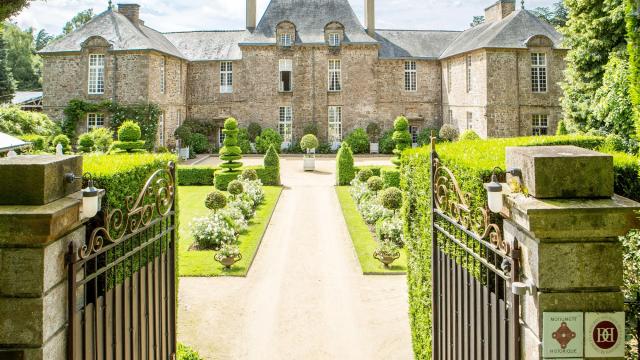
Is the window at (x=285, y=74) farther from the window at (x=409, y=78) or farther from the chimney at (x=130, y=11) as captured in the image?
the chimney at (x=130, y=11)

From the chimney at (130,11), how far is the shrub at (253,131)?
9624 millimetres

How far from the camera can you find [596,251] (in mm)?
3248

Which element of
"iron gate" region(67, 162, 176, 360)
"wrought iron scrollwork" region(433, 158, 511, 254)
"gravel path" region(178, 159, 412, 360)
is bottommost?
"gravel path" region(178, 159, 412, 360)

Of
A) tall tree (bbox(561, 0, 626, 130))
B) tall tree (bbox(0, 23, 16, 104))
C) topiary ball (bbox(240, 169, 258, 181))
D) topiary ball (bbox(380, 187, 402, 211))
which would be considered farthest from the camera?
tall tree (bbox(0, 23, 16, 104))

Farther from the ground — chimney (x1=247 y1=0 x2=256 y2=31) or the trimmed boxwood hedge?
chimney (x1=247 y1=0 x2=256 y2=31)

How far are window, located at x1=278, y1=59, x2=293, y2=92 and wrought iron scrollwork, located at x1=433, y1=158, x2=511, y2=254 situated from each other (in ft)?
105

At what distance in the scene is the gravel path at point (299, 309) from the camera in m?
8.31

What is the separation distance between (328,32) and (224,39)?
7.92 metres

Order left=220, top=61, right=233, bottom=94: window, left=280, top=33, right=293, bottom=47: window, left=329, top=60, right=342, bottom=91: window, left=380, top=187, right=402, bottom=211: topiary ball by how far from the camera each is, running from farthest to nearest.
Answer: left=220, top=61, right=233, bottom=94: window → left=329, top=60, right=342, bottom=91: window → left=280, top=33, right=293, bottom=47: window → left=380, top=187, right=402, bottom=211: topiary ball

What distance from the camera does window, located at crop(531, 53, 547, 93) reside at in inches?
1182

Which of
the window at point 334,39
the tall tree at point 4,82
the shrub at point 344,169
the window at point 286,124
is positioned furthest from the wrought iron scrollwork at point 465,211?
the tall tree at point 4,82

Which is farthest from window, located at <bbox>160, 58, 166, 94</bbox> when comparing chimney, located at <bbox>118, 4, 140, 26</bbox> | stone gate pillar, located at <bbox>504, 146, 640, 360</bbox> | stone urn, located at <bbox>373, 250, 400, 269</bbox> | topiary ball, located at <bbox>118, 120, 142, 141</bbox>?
stone gate pillar, located at <bbox>504, 146, 640, 360</bbox>

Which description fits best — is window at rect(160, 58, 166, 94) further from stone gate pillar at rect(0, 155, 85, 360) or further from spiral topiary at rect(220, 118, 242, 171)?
stone gate pillar at rect(0, 155, 85, 360)

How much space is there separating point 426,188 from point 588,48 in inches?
652
